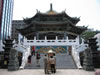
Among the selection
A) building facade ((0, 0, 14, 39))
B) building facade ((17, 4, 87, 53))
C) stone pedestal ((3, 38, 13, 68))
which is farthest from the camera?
building facade ((0, 0, 14, 39))

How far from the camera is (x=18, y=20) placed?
60.4 m

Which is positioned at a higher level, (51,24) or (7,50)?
(51,24)

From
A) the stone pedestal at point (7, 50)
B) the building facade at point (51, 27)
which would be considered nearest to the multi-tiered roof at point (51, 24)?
the building facade at point (51, 27)

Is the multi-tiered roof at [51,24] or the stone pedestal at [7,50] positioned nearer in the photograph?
the stone pedestal at [7,50]

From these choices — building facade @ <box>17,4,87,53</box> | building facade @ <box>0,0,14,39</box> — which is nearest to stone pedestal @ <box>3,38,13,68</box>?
building facade @ <box>17,4,87,53</box>

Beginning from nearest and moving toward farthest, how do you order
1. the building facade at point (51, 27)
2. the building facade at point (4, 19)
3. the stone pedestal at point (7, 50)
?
the stone pedestal at point (7, 50)
the building facade at point (51, 27)
the building facade at point (4, 19)

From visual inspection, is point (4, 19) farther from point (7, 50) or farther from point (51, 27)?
point (7, 50)

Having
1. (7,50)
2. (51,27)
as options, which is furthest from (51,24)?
(7,50)

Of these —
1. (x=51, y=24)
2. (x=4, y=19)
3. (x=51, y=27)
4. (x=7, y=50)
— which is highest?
(x=4, y=19)

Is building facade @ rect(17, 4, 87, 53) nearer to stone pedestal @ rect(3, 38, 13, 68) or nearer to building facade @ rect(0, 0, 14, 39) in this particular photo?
stone pedestal @ rect(3, 38, 13, 68)

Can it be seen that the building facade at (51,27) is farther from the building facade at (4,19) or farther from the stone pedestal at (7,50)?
the building facade at (4,19)

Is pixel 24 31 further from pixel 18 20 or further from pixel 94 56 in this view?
pixel 18 20

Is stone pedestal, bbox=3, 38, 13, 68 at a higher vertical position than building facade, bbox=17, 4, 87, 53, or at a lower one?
lower

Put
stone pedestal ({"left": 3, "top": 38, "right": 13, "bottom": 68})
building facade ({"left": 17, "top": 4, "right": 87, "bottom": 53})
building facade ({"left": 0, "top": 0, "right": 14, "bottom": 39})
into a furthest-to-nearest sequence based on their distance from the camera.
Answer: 1. building facade ({"left": 0, "top": 0, "right": 14, "bottom": 39})
2. building facade ({"left": 17, "top": 4, "right": 87, "bottom": 53})
3. stone pedestal ({"left": 3, "top": 38, "right": 13, "bottom": 68})
